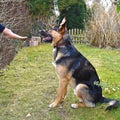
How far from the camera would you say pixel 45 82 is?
285 inches

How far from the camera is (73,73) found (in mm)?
5590

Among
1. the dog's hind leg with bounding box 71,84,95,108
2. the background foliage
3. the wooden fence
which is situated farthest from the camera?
the background foliage

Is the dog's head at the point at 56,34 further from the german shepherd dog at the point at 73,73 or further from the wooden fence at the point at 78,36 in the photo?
the wooden fence at the point at 78,36

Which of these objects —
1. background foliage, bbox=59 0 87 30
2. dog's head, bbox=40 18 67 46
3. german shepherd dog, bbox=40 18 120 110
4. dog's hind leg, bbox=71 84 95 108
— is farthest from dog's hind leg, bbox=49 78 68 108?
background foliage, bbox=59 0 87 30

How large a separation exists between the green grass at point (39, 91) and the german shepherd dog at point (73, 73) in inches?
5.7

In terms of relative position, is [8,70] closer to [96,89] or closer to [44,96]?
[44,96]

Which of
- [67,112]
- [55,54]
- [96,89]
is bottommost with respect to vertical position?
[67,112]

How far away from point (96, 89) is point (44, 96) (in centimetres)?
117

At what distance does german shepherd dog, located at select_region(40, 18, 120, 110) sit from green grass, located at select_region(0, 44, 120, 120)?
5.7 inches

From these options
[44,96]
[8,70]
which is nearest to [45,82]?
[44,96]

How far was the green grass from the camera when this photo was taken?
5496 mm

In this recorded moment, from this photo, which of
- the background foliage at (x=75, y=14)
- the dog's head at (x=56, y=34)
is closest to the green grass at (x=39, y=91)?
the dog's head at (x=56, y=34)

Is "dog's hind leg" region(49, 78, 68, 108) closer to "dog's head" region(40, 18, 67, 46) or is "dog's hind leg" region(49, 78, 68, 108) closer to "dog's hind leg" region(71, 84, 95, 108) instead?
"dog's hind leg" region(71, 84, 95, 108)

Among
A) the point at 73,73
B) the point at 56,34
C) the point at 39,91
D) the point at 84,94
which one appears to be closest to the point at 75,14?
Answer: the point at 39,91
